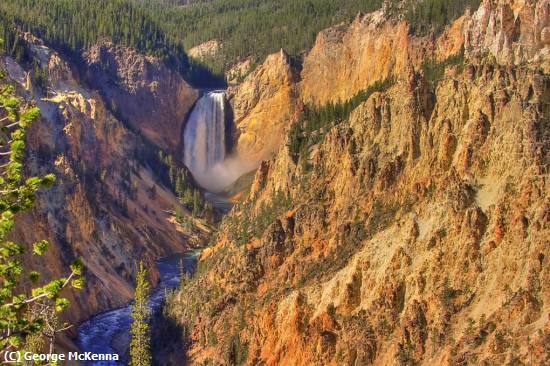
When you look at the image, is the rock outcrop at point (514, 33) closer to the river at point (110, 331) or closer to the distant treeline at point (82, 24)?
the river at point (110, 331)

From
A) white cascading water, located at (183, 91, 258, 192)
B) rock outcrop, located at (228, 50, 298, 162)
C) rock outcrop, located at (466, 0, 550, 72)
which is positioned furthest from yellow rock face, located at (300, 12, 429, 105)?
rock outcrop, located at (466, 0, 550, 72)

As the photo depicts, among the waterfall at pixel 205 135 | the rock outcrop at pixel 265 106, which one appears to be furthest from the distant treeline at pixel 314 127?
the waterfall at pixel 205 135

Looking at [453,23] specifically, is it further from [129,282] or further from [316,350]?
[316,350]

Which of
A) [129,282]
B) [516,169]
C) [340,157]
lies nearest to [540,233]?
[516,169]

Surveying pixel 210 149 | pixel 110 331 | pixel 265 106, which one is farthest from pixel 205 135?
pixel 110 331

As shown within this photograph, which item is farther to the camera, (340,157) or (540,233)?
(340,157)
